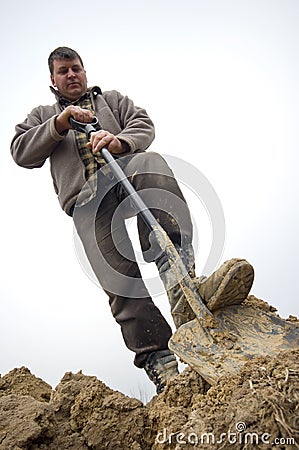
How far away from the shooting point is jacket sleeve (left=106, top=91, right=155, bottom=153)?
2395 mm

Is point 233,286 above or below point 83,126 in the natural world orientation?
below

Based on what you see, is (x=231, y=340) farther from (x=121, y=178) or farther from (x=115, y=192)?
(x=115, y=192)

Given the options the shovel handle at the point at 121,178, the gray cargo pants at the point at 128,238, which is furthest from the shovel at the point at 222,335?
the gray cargo pants at the point at 128,238

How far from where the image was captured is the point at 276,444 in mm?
846

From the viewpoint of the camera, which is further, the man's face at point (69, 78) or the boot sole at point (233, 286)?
the man's face at point (69, 78)

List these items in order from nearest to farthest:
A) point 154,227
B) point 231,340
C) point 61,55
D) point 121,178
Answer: point 231,340, point 154,227, point 121,178, point 61,55

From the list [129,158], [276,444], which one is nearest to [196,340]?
[276,444]

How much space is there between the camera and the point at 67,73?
8.70 ft

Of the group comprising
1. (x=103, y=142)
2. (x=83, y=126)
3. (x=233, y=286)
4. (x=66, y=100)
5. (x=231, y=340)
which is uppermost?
(x=66, y=100)

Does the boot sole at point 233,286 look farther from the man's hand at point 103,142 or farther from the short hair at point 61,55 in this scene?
the short hair at point 61,55

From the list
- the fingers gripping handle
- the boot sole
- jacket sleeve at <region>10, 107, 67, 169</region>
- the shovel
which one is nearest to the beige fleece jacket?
jacket sleeve at <region>10, 107, 67, 169</region>

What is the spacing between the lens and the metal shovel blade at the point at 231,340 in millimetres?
1453

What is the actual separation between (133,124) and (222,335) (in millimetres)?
1457

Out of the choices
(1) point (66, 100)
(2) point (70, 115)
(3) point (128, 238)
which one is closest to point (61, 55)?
(1) point (66, 100)
